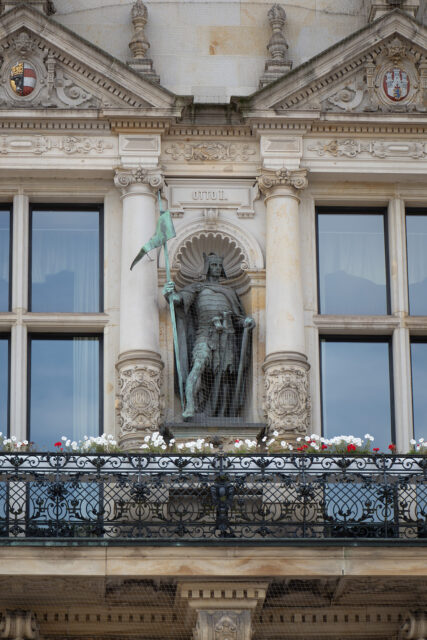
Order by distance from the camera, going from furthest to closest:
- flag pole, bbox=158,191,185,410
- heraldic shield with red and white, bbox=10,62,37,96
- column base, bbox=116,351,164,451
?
heraldic shield with red and white, bbox=10,62,37,96
flag pole, bbox=158,191,185,410
column base, bbox=116,351,164,451

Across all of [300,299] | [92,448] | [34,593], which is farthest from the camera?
[300,299]

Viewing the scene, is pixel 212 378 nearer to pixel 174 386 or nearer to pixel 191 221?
pixel 174 386

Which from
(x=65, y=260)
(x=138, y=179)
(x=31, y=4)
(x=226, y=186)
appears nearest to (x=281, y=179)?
(x=226, y=186)

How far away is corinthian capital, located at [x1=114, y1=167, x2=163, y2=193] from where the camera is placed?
20078mm

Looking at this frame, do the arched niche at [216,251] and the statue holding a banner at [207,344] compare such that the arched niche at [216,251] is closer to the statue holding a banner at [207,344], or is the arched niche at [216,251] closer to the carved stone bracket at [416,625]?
the statue holding a banner at [207,344]

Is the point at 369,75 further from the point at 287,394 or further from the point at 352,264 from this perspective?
the point at 287,394

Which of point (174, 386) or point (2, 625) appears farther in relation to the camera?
point (174, 386)

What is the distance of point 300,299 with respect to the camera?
776 inches

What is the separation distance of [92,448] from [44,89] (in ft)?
13.5

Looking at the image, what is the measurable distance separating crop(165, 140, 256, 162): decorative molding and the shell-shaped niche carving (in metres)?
0.81

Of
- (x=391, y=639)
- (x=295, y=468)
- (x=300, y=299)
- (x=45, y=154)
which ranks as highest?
(x=45, y=154)

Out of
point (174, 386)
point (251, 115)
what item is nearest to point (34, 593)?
point (174, 386)

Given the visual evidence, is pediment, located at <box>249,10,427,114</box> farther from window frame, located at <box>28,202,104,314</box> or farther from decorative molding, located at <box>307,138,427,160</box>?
window frame, located at <box>28,202,104,314</box>

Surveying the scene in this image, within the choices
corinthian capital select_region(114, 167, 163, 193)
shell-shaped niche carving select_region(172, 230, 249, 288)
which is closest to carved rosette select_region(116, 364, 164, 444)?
shell-shaped niche carving select_region(172, 230, 249, 288)
